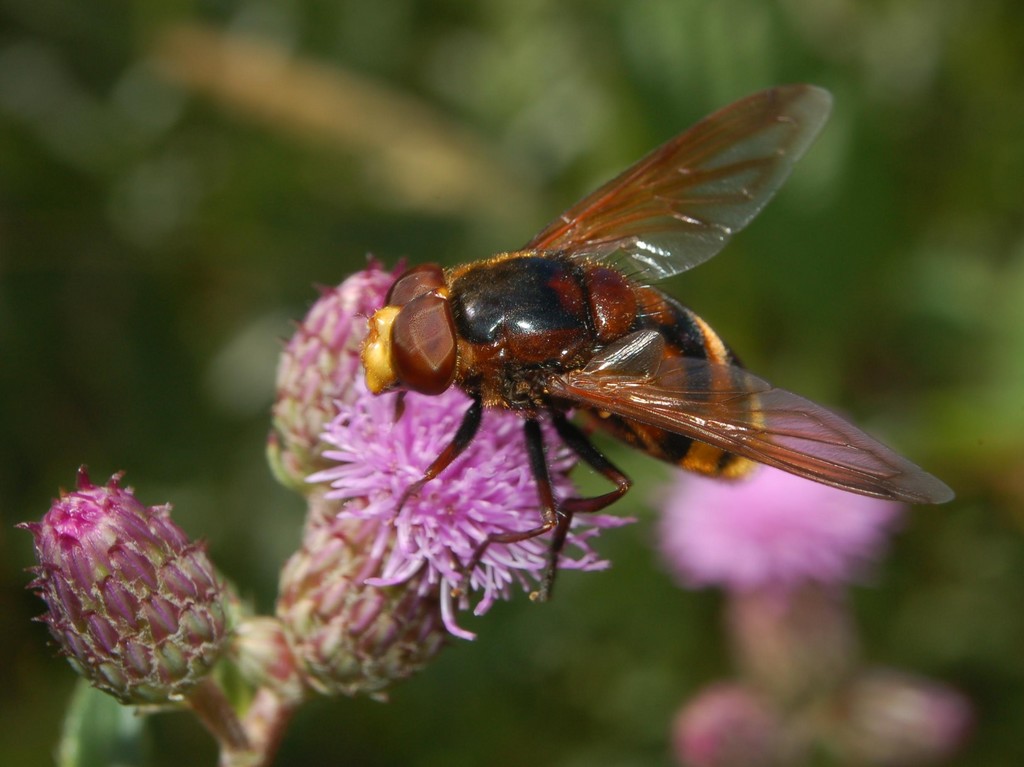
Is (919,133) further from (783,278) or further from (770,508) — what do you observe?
(770,508)

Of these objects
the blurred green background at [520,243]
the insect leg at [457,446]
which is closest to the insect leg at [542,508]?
the insect leg at [457,446]

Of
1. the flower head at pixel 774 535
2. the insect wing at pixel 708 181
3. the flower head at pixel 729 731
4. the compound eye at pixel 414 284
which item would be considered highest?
the insect wing at pixel 708 181

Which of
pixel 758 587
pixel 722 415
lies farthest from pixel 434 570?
pixel 758 587

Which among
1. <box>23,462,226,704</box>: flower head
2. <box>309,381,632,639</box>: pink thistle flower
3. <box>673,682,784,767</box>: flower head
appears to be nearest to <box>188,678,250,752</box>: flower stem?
<box>23,462,226,704</box>: flower head

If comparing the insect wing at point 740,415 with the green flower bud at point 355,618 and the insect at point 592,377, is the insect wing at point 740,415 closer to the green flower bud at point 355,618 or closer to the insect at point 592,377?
the insect at point 592,377

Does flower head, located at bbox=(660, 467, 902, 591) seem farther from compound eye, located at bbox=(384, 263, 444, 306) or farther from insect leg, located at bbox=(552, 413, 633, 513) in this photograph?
compound eye, located at bbox=(384, 263, 444, 306)

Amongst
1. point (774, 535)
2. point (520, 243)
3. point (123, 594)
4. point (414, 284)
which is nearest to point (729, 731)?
point (774, 535)

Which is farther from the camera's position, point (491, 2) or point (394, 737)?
point (491, 2)
